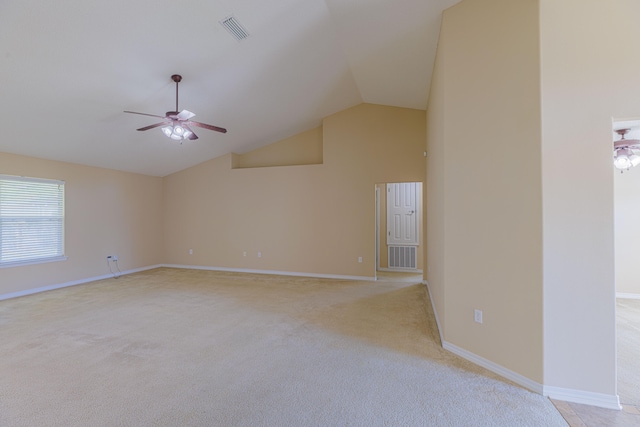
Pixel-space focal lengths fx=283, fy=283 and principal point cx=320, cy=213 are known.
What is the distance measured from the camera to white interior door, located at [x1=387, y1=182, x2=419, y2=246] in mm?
6988

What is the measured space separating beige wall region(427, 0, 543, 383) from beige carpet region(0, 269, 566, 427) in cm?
42

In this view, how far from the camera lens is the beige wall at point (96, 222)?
4934 mm

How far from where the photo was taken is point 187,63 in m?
3.50

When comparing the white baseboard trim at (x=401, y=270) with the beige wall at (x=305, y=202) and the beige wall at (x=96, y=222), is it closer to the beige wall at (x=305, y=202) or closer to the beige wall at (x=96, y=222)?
the beige wall at (x=305, y=202)

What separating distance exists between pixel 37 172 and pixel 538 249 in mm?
7354

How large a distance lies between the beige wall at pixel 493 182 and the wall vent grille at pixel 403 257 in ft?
13.8

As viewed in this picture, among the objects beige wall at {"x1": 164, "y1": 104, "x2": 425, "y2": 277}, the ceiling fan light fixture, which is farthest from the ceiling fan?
the ceiling fan light fixture

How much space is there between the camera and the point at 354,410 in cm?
193

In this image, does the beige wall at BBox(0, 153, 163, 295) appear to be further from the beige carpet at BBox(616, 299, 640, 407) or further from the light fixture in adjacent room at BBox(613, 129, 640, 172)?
the light fixture in adjacent room at BBox(613, 129, 640, 172)

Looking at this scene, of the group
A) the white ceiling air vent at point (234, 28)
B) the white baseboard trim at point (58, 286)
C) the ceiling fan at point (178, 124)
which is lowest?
the white baseboard trim at point (58, 286)

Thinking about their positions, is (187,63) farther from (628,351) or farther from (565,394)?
(628,351)

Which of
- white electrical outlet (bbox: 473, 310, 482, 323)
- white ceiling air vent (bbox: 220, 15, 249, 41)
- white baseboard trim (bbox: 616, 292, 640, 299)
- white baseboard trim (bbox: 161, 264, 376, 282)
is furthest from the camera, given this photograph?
white baseboard trim (bbox: 161, 264, 376, 282)

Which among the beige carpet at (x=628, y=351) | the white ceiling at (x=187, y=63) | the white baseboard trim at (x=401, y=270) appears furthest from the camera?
the white baseboard trim at (x=401, y=270)

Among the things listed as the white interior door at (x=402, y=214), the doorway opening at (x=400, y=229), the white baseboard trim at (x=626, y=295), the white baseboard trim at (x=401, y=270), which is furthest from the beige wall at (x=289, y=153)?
the white baseboard trim at (x=626, y=295)
